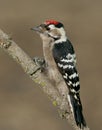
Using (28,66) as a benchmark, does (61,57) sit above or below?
below

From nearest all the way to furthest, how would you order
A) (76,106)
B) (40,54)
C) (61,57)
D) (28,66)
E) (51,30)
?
(28,66) → (76,106) → (61,57) → (51,30) → (40,54)

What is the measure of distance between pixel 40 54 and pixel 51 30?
6.54 meters

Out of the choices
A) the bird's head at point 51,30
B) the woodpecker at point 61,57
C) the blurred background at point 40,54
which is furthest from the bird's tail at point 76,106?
the blurred background at point 40,54

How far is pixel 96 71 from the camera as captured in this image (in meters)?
12.9

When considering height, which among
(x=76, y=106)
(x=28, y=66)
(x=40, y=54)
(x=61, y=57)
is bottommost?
(x=40, y=54)

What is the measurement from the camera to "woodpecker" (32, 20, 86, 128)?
609cm

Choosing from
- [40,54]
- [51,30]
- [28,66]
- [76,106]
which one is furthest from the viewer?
[40,54]

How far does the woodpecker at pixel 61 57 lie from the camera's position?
6086mm

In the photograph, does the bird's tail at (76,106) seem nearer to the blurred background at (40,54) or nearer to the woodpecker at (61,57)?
the woodpecker at (61,57)

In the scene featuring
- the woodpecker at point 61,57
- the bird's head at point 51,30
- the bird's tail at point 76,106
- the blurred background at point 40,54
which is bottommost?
the blurred background at point 40,54

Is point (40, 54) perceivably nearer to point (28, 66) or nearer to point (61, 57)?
point (61, 57)

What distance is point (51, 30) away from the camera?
643cm

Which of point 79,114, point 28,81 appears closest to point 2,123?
point 28,81

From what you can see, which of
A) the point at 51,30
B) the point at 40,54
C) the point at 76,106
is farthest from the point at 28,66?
the point at 40,54
